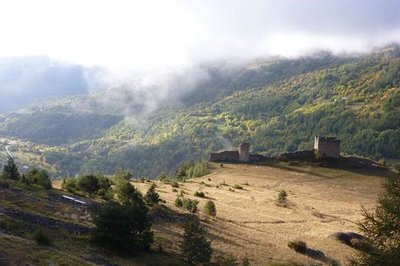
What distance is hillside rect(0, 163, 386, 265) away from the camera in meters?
30.5

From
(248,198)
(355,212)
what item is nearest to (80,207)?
(248,198)

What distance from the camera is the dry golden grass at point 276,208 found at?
41.6 metres

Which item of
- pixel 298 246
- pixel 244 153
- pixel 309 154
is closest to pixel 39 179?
pixel 298 246

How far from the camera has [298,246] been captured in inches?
1697

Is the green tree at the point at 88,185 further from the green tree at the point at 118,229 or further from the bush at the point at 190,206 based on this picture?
the green tree at the point at 118,229

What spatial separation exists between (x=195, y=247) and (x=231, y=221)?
16282mm

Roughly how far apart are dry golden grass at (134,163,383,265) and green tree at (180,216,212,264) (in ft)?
6.83

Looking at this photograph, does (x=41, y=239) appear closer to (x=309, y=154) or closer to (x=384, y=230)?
(x=384, y=230)

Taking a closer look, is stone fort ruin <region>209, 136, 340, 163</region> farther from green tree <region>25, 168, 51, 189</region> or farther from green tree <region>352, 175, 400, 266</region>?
green tree <region>352, 175, 400, 266</region>

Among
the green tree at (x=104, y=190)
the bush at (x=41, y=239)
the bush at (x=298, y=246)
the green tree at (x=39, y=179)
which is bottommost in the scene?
the bush at (x=298, y=246)

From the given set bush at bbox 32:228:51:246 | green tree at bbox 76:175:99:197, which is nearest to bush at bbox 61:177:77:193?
green tree at bbox 76:175:99:197

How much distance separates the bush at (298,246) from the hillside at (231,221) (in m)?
0.62

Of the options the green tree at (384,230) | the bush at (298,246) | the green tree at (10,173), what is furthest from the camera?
the green tree at (10,173)

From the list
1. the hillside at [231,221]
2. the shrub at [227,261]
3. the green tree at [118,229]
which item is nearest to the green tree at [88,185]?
the hillside at [231,221]
